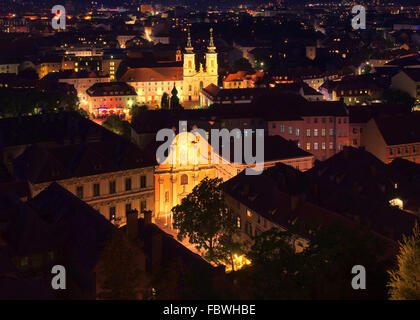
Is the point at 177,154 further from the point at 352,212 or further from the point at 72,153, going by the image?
the point at 352,212

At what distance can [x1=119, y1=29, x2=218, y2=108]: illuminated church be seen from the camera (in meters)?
144

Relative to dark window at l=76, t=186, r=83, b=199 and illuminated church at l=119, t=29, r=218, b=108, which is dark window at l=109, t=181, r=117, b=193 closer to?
dark window at l=76, t=186, r=83, b=199

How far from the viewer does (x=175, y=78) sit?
15225 cm

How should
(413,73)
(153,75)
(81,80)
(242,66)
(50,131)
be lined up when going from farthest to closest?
1. (242,66)
2. (153,75)
3. (81,80)
4. (413,73)
5. (50,131)

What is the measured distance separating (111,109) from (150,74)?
68.1ft

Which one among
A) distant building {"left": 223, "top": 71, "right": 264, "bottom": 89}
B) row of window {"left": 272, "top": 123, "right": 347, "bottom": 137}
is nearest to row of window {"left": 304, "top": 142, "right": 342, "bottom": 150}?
row of window {"left": 272, "top": 123, "right": 347, "bottom": 137}

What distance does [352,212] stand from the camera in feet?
158

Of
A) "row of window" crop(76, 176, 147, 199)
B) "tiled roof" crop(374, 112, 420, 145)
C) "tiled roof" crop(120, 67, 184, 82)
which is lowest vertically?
"tiled roof" crop(120, 67, 184, 82)

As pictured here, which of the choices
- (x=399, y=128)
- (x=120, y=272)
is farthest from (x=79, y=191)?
(x=399, y=128)

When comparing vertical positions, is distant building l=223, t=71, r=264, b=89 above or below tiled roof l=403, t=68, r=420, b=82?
below

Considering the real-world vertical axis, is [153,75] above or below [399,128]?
below

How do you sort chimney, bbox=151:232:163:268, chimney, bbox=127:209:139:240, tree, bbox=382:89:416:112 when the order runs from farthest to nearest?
1. tree, bbox=382:89:416:112
2. chimney, bbox=127:209:139:240
3. chimney, bbox=151:232:163:268

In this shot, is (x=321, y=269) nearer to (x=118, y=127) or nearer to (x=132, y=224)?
(x=132, y=224)

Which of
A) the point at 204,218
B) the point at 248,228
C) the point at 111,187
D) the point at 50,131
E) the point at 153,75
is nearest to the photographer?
the point at 204,218
